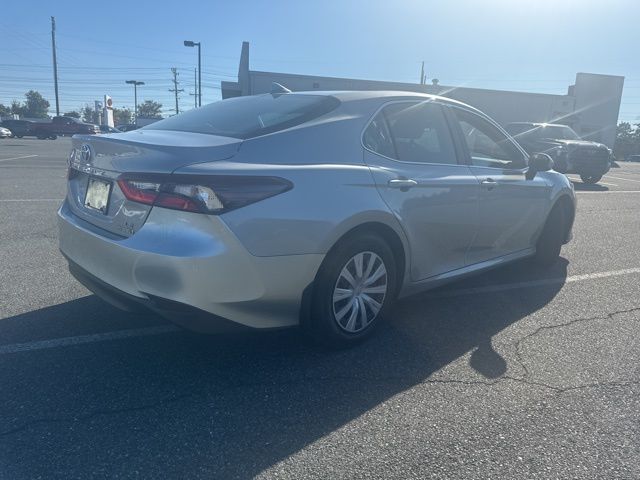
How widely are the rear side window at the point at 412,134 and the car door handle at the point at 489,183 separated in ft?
0.97

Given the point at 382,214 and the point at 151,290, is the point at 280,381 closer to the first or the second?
the point at 151,290

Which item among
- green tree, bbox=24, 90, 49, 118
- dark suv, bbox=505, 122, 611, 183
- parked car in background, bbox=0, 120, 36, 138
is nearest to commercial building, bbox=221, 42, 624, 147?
dark suv, bbox=505, 122, 611, 183

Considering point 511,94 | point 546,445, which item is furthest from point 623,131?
point 546,445

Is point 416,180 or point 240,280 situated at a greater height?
point 416,180

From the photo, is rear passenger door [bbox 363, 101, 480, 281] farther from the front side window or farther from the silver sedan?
the front side window

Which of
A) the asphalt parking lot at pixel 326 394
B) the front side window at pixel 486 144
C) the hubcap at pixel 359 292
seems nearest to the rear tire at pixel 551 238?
the front side window at pixel 486 144

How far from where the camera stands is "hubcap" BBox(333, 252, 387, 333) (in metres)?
3.45

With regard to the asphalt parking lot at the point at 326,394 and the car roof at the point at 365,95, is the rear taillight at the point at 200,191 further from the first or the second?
the car roof at the point at 365,95

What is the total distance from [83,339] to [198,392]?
1.07 meters

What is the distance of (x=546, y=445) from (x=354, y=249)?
147 cm

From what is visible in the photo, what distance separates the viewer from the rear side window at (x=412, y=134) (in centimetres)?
376

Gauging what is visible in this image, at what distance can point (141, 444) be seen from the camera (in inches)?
100

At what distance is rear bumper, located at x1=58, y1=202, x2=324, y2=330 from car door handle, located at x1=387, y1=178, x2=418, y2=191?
2.54ft

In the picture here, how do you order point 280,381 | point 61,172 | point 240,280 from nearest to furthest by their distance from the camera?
1. point 240,280
2. point 280,381
3. point 61,172
